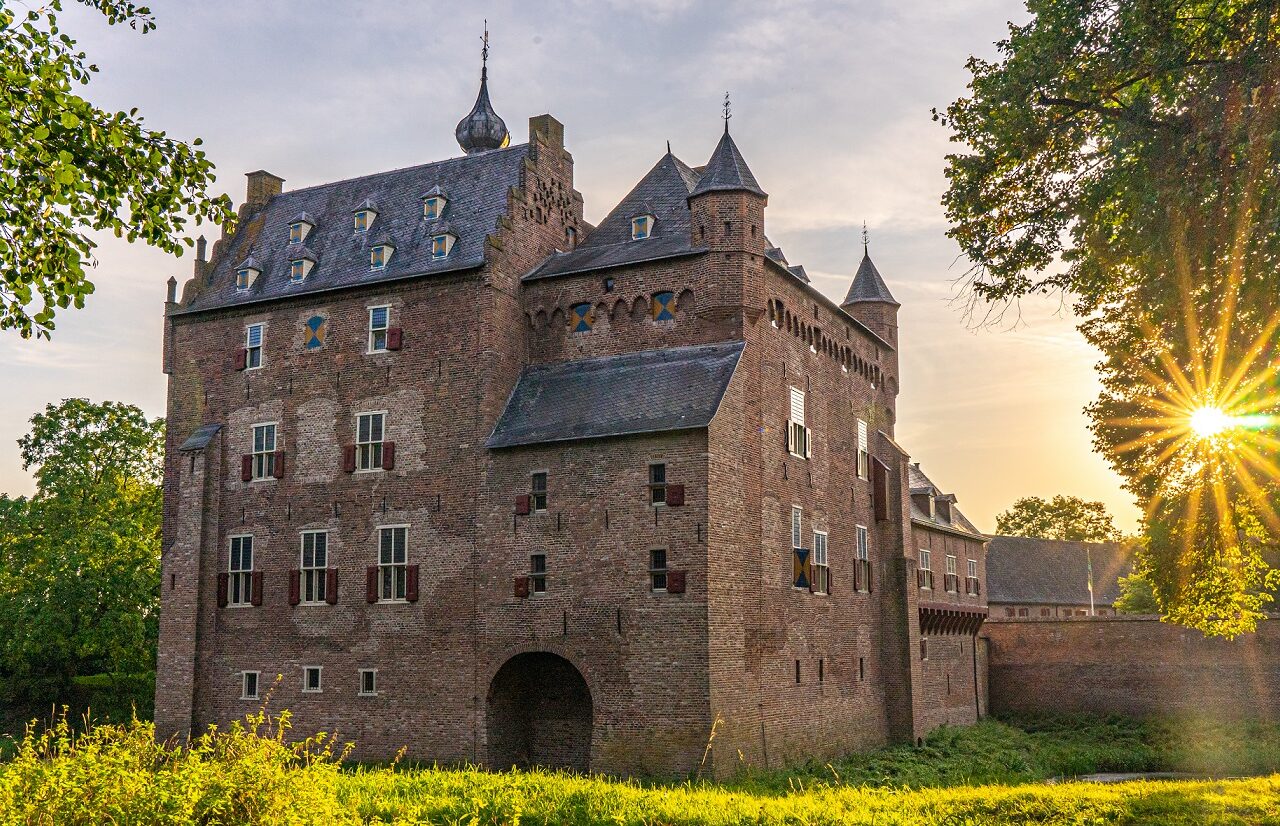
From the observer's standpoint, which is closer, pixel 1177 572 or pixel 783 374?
pixel 1177 572

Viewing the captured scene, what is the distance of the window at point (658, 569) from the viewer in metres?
22.0

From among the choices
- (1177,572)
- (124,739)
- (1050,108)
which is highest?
(1050,108)

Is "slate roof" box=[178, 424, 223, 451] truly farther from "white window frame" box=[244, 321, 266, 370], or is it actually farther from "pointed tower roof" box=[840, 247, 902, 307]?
"pointed tower roof" box=[840, 247, 902, 307]

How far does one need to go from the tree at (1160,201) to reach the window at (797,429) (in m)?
7.48

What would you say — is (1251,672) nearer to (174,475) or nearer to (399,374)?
(399,374)

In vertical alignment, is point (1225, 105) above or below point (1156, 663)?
above

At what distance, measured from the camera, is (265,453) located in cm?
2675

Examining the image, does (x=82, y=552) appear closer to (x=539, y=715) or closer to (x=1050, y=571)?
(x=539, y=715)

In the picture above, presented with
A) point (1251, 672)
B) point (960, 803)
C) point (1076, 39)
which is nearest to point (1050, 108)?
point (1076, 39)

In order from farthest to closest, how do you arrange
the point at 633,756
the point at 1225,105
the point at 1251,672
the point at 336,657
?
the point at 1251,672 < the point at 336,657 < the point at 633,756 < the point at 1225,105

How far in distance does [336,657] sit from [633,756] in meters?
7.33

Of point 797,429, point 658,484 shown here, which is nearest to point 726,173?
point 797,429

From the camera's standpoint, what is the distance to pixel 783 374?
1011 inches

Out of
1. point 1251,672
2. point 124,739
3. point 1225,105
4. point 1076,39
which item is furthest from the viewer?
point 1251,672
